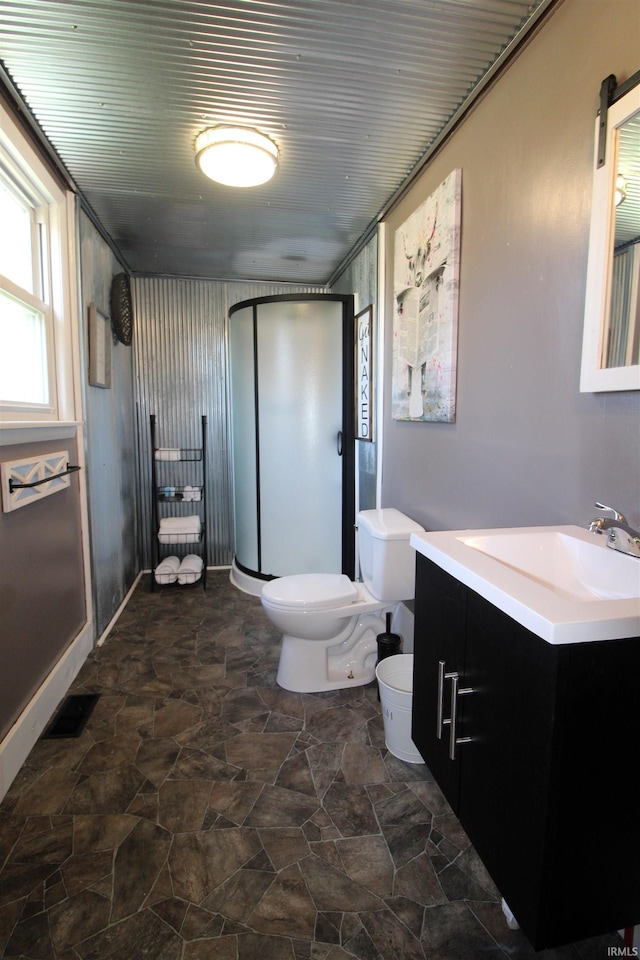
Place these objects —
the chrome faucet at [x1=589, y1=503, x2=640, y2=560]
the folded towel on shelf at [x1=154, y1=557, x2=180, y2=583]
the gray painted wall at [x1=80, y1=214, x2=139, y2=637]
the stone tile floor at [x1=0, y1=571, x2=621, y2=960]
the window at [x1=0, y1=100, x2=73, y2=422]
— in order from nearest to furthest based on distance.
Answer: the chrome faucet at [x1=589, y1=503, x2=640, y2=560]
the stone tile floor at [x1=0, y1=571, x2=621, y2=960]
the window at [x1=0, y1=100, x2=73, y2=422]
the gray painted wall at [x1=80, y1=214, x2=139, y2=637]
the folded towel on shelf at [x1=154, y1=557, x2=180, y2=583]

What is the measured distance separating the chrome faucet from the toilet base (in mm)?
1390

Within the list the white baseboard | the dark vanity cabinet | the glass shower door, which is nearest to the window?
the white baseboard

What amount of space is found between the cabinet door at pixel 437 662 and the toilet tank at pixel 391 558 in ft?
2.36

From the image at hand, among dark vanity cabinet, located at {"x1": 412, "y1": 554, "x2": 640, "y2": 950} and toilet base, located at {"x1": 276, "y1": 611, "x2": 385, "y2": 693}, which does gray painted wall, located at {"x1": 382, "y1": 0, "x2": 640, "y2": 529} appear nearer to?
dark vanity cabinet, located at {"x1": 412, "y1": 554, "x2": 640, "y2": 950}

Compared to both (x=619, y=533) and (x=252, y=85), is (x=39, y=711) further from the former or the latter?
(x=252, y=85)

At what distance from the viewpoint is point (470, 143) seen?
5.56 ft

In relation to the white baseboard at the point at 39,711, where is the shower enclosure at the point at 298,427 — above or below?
above

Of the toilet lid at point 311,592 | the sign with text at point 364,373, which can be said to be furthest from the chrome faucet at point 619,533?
the sign with text at point 364,373

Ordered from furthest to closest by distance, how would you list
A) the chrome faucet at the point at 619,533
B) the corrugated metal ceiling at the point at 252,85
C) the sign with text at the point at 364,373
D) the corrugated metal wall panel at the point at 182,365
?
1. the corrugated metal wall panel at the point at 182,365
2. the sign with text at the point at 364,373
3. the corrugated metal ceiling at the point at 252,85
4. the chrome faucet at the point at 619,533

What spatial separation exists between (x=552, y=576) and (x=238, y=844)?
118 centimetres

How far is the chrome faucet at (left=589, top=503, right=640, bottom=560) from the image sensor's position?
963 millimetres

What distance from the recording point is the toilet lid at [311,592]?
2.07m

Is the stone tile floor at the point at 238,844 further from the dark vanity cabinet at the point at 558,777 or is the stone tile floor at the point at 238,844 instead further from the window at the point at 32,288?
the window at the point at 32,288

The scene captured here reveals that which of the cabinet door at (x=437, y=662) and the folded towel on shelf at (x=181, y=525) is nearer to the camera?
the cabinet door at (x=437, y=662)
